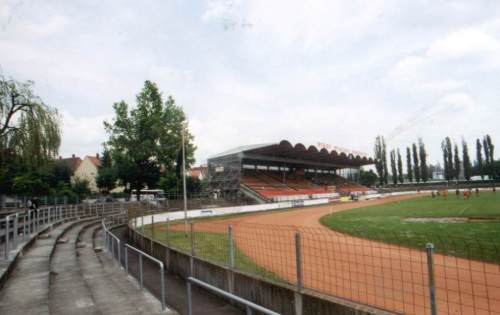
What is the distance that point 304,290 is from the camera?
5906mm

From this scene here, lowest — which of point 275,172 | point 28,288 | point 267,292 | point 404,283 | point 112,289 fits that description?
point 404,283

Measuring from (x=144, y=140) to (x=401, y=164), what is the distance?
81038 millimetres

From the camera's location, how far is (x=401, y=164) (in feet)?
338

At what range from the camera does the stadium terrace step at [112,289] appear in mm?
6832

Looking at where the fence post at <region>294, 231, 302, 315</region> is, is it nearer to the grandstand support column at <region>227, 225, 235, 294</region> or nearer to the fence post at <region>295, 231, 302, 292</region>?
the fence post at <region>295, 231, 302, 292</region>

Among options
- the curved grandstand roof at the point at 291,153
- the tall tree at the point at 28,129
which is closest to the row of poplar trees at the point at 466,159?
the curved grandstand roof at the point at 291,153

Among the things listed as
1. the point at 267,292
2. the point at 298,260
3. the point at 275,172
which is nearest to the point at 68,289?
the point at 267,292

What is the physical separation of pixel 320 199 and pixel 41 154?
40.3 m

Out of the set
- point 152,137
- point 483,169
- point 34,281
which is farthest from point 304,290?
point 483,169

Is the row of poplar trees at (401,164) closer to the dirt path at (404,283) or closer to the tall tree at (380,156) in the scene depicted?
the tall tree at (380,156)

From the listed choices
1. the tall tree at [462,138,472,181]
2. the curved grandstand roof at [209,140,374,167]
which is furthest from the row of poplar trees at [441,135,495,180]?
the curved grandstand roof at [209,140,374,167]

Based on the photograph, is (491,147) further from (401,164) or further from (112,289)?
(112,289)

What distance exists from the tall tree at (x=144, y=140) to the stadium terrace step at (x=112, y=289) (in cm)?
3336

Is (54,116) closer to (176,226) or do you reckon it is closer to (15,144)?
(15,144)
